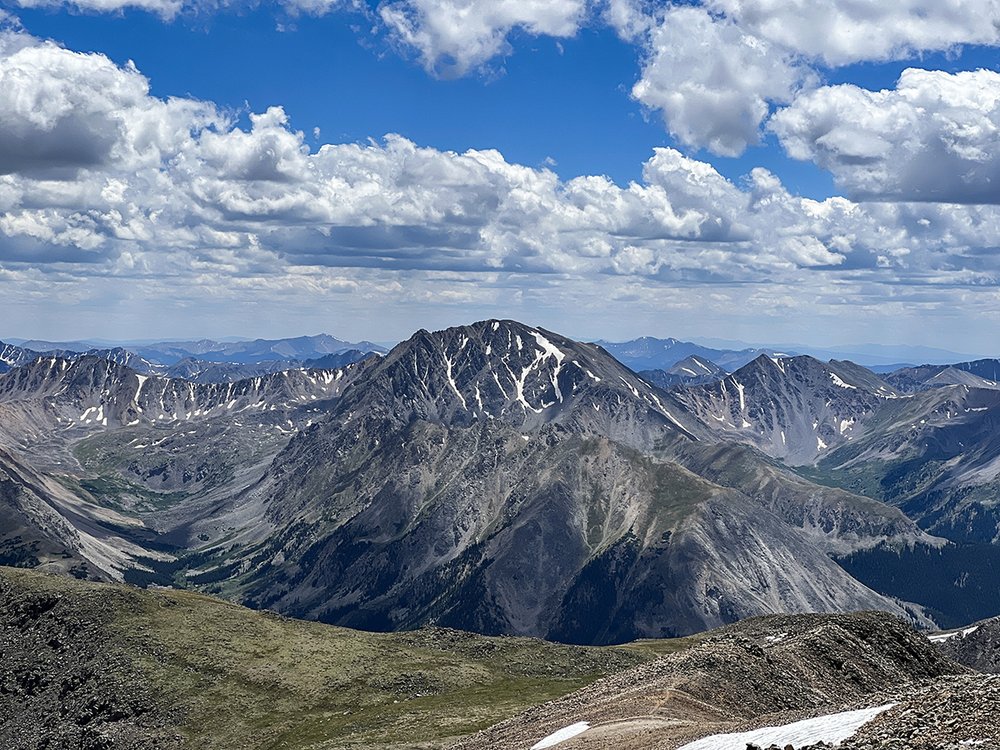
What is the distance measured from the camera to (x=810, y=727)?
171ft

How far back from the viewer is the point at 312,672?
158m

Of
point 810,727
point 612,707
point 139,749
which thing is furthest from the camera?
point 139,749

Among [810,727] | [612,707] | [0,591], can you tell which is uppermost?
[810,727]

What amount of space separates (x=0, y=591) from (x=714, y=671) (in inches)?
5696

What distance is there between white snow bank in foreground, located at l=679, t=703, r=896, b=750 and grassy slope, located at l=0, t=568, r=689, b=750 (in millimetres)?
62255

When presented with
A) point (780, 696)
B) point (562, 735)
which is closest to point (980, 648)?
point (780, 696)

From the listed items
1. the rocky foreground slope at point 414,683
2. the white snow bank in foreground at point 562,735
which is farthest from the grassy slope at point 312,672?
the white snow bank in foreground at point 562,735

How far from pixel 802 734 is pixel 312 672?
12321cm

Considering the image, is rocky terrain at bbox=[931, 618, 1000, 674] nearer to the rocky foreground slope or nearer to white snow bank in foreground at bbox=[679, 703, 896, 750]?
the rocky foreground slope

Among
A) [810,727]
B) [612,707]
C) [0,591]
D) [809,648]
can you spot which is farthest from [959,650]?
[0,591]

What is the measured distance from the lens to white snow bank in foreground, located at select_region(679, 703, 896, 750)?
4944cm

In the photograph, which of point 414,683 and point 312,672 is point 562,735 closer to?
point 414,683

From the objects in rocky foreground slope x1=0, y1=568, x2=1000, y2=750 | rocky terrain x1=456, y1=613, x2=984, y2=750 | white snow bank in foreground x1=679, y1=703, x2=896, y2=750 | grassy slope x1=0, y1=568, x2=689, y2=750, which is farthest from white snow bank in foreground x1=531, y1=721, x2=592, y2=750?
grassy slope x1=0, y1=568, x2=689, y2=750

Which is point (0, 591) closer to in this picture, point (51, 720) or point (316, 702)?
point (51, 720)
